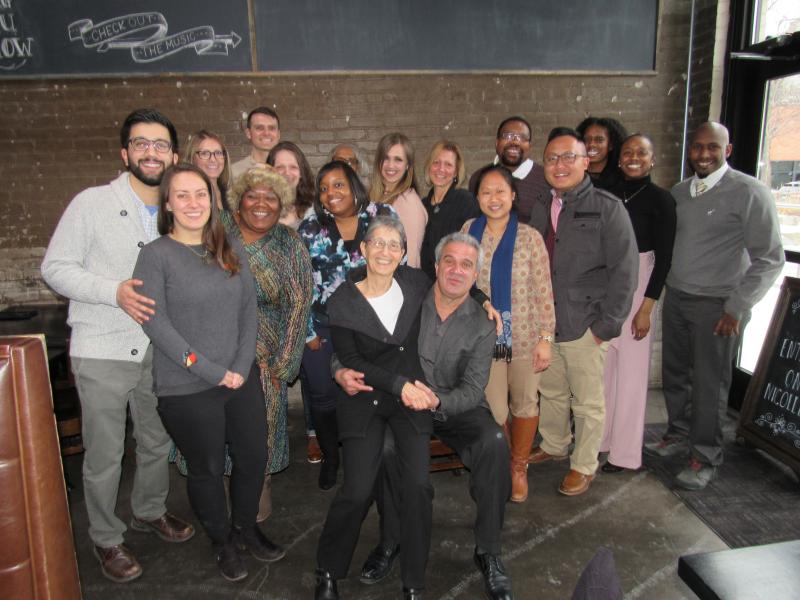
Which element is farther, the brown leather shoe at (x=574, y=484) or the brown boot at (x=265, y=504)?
the brown leather shoe at (x=574, y=484)

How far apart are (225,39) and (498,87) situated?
2172mm

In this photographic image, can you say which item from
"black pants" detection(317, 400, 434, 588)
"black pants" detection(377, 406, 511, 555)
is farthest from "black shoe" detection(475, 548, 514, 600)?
"black pants" detection(317, 400, 434, 588)

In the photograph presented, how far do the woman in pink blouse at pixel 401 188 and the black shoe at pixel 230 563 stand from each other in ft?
6.09

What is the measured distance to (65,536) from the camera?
147 centimetres

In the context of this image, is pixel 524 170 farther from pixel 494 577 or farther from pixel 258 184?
pixel 494 577

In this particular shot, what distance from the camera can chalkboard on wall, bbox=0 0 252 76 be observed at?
4203 mm

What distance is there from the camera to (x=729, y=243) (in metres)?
3.22

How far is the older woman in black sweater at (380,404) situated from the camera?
93.0 inches

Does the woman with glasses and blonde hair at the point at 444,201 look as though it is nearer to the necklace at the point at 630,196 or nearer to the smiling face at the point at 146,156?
the necklace at the point at 630,196

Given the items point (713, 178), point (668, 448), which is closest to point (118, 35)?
point (713, 178)

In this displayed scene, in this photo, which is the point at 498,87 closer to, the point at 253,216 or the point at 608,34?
the point at 608,34

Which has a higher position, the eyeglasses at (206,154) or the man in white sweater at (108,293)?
the eyeglasses at (206,154)

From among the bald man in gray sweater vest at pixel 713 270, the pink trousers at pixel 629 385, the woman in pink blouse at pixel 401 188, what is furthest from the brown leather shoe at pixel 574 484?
the woman in pink blouse at pixel 401 188

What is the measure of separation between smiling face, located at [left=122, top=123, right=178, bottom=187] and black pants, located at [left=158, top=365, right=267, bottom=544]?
0.98 meters
